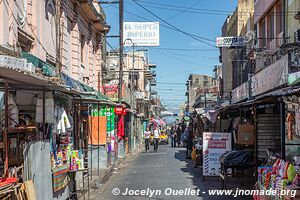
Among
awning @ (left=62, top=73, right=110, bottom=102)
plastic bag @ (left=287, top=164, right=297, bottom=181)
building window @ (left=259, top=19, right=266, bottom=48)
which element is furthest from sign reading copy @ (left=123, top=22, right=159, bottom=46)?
plastic bag @ (left=287, top=164, right=297, bottom=181)

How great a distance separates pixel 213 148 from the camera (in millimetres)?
14555

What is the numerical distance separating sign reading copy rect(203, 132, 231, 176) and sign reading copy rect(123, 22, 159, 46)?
1630 cm

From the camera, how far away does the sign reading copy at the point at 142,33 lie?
1185 inches

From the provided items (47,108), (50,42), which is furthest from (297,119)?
(50,42)

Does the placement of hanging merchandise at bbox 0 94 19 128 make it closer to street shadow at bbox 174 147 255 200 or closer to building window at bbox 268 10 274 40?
street shadow at bbox 174 147 255 200

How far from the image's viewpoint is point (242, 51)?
28297 millimetres

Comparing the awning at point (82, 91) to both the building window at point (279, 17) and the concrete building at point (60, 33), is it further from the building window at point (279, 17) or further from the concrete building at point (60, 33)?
the building window at point (279, 17)

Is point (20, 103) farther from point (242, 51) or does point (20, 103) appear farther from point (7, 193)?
point (242, 51)

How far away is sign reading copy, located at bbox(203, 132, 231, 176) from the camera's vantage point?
572 inches

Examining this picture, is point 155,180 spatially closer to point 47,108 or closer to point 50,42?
point 50,42

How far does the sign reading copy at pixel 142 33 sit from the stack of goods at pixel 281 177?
22.1 metres

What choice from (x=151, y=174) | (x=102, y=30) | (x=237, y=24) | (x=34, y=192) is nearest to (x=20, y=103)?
(x=34, y=192)

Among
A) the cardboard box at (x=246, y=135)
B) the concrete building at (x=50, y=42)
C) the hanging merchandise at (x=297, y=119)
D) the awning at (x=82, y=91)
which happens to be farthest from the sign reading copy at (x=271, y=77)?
the concrete building at (x=50, y=42)

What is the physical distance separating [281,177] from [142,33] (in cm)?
2377
